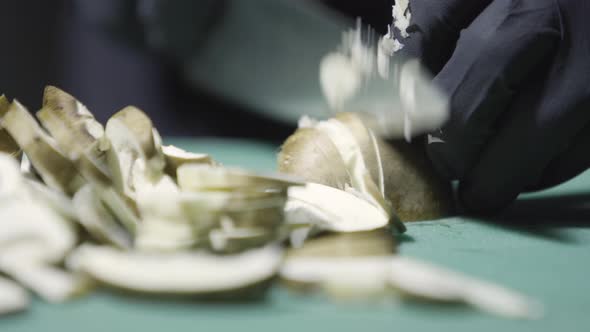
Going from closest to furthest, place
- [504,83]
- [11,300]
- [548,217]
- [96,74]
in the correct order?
[11,300]
[504,83]
[548,217]
[96,74]

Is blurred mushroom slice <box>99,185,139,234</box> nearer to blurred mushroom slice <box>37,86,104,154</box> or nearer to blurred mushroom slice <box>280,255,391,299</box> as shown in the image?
blurred mushroom slice <box>37,86,104,154</box>

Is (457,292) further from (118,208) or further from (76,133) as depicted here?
(76,133)

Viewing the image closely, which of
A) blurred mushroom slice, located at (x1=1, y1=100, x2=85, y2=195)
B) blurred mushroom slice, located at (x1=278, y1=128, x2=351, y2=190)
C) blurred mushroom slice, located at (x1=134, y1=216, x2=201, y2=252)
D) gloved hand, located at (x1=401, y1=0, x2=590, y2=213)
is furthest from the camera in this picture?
blurred mushroom slice, located at (x1=278, y1=128, x2=351, y2=190)

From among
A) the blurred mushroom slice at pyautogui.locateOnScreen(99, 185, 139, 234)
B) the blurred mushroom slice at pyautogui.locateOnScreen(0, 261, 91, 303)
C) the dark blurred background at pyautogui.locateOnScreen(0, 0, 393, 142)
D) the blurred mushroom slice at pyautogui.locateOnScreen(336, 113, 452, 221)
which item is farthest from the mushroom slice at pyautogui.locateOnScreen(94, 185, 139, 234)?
the dark blurred background at pyautogui.locateOnScreen(0, 0, 393, 142)

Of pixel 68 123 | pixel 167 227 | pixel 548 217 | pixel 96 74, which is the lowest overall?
pixel 548 217

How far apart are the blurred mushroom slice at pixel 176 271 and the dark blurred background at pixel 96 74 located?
2.35 m

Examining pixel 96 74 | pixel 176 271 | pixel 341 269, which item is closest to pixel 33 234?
pixel 176 271

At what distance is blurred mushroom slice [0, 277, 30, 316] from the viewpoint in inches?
19.6

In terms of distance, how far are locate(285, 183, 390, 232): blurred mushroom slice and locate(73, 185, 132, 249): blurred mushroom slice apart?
0.18 metres

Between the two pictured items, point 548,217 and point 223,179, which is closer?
point 223,179

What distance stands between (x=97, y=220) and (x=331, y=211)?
11.2 inches

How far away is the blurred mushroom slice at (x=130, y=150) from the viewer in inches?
28.9

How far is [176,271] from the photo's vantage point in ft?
1.73

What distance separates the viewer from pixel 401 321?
50 centimetres
